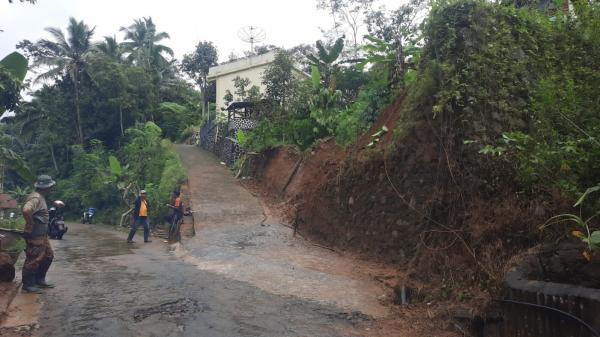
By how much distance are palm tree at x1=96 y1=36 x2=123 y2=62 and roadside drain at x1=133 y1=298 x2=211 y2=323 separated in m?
33.2

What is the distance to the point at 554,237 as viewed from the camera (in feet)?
17.4

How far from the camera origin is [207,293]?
7.42 meters

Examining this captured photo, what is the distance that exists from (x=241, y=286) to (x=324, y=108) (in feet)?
35.1

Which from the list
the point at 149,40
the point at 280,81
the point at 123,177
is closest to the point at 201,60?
the point at 149,40

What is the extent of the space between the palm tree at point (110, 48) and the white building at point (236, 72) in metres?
8.52

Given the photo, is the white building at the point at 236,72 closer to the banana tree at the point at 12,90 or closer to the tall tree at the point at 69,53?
the tall tree at the point at 69,53

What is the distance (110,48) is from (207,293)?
1347 inches

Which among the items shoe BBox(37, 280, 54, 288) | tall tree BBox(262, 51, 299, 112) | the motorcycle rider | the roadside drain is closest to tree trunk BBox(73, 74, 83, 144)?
the motorcycle rider

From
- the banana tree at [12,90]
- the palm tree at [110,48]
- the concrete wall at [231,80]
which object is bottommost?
the banana tree at [12,90]

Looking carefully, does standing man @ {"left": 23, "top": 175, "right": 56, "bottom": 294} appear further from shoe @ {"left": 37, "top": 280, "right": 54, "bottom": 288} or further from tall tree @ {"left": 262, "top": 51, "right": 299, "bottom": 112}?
tall tree @ {"left": 262, "top": 51, "right": 299, "bottom": 112}

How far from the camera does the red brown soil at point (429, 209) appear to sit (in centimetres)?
624

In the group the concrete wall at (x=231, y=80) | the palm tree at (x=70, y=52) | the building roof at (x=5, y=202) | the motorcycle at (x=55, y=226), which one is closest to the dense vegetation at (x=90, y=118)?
the palm tree at (x=70, y=52)

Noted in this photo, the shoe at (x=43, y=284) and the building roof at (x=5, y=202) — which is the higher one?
the building roof at (x=5, y=202)

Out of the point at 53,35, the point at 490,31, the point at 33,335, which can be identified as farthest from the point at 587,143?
the point at 53,35
